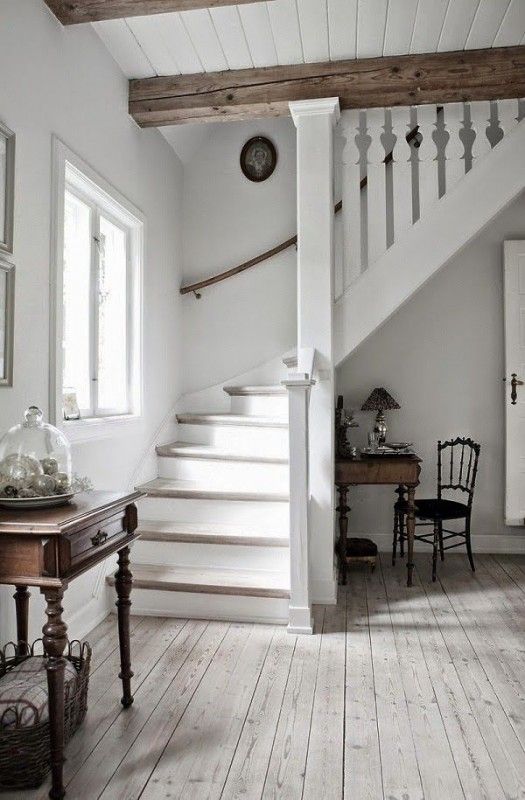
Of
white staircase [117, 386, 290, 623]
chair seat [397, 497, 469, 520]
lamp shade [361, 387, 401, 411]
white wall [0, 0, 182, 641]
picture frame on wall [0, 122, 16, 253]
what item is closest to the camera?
picture frame on wall [0, 122, 16, 253]

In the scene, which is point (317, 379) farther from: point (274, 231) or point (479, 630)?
point (274, 231)

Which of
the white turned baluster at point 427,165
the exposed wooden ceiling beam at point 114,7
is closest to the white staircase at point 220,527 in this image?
the white turned baluster at point 427,165

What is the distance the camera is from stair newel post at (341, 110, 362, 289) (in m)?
3.81

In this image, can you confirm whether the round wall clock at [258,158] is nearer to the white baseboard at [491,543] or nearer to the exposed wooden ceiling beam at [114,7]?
the exposed wooden ceiling beam at [114,7]

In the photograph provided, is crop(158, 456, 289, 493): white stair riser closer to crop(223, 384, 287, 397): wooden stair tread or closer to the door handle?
crop(223, 384, 287, 397): wooden stair tread

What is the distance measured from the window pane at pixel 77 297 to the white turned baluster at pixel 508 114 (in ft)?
8.35

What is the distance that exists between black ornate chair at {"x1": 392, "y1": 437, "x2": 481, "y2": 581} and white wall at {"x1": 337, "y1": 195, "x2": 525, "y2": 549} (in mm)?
113

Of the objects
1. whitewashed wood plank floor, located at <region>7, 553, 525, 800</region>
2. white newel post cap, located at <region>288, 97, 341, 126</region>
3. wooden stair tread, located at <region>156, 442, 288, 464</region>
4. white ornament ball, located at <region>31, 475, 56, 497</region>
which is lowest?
whitewashed wood plank floor, located at <region>7, 553, 525, 800</region>

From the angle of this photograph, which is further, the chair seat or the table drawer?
the chair seat

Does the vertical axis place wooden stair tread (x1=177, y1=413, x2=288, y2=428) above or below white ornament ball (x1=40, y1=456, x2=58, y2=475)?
above

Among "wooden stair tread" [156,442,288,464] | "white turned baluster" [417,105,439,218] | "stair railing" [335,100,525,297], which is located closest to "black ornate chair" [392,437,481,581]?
"wooden stair tread" [156,442,288,464]

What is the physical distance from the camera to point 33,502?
1971mm

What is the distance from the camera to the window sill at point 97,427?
3018 millimetres

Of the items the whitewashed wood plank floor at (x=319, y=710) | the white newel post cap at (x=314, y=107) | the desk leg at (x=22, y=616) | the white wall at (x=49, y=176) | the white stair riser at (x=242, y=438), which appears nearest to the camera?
the whitewashed wood plank floor at (x=319, y=710)
